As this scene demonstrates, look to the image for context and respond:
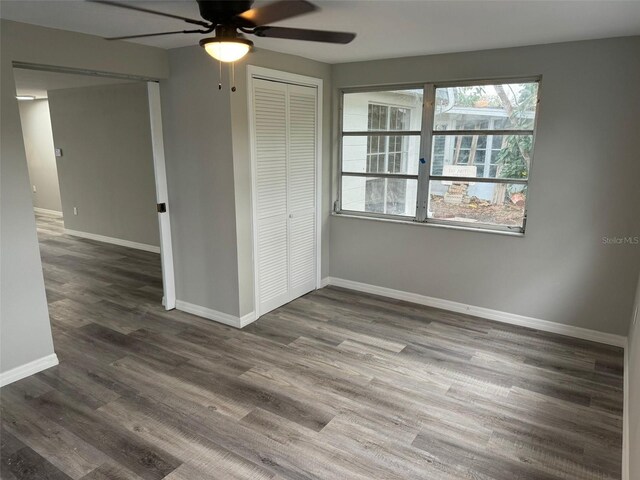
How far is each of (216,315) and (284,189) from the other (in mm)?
1325

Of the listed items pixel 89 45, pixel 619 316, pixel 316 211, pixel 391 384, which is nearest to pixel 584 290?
pixel 619 316

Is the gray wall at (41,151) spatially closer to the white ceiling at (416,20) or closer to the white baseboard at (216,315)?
the white baseboard at (216,315)

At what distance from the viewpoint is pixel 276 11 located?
1896 millimetres

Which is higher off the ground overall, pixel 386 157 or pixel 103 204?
pixel 386 157

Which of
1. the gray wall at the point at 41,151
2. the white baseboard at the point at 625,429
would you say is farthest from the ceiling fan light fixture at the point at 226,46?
the gray wall at the point at 41,151

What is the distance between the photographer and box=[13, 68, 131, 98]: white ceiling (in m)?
5.04

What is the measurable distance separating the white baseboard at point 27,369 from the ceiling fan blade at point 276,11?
2709mm

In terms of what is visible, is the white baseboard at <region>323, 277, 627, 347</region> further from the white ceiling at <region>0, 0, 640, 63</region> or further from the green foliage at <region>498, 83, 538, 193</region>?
the white ceiling at <region>0, 0, 640, 63</region>

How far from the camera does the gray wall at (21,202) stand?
2682 millimetres

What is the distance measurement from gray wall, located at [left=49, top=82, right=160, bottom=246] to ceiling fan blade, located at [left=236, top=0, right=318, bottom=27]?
4.16m

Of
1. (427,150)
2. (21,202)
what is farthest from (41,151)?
(427,150)

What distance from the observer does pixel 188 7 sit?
2371mm

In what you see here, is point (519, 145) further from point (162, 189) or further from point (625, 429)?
point (162, 189)

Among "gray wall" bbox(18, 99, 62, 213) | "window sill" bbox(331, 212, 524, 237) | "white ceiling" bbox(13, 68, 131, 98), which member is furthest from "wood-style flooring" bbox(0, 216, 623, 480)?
"gray wall" bbox(18, 99, 62, 213)
